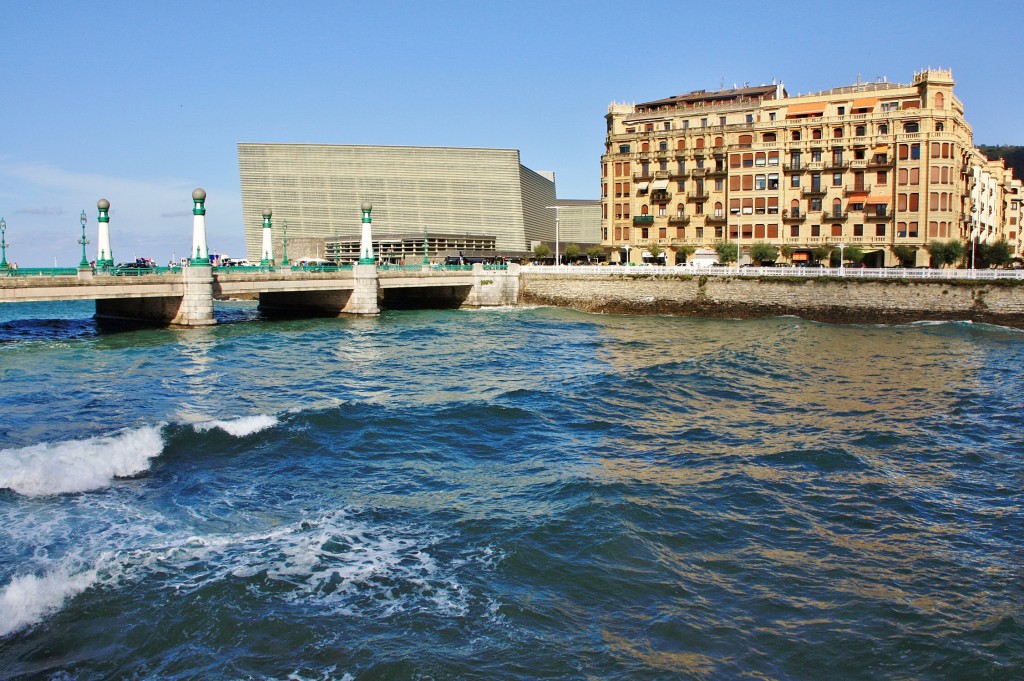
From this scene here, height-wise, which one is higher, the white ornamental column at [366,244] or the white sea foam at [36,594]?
the white ornamental column at [366,244]

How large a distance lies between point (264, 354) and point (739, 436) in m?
28.2

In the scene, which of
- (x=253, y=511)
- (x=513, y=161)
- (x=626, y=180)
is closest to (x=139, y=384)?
(x=253, y=511)

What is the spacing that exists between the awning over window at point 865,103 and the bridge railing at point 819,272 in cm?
2211

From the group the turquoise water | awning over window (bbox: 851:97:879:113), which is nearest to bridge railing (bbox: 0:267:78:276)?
the turquoise water

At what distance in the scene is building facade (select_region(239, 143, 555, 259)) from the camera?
405 ft

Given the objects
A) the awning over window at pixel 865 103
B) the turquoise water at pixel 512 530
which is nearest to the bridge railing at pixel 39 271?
the turquoise water at pixel 512 530

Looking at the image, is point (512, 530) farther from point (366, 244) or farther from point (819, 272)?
point (366, 244)

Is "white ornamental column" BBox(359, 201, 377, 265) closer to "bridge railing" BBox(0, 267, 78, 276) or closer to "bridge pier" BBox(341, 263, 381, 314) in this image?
"bridge pier" BBox(341, 263, 381, 314)

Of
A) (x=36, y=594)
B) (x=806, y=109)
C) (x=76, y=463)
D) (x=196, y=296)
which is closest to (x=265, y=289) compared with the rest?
(x=196, y=296)

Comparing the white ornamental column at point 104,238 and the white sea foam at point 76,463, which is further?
the white ornamental column at point 104,238

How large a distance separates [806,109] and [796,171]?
7388 mm

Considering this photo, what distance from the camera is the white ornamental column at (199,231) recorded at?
56125 mm

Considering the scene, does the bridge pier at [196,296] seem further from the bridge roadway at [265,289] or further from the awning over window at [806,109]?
the awning over window at [806,109]

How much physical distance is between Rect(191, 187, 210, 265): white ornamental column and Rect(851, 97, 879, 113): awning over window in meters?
64.1
